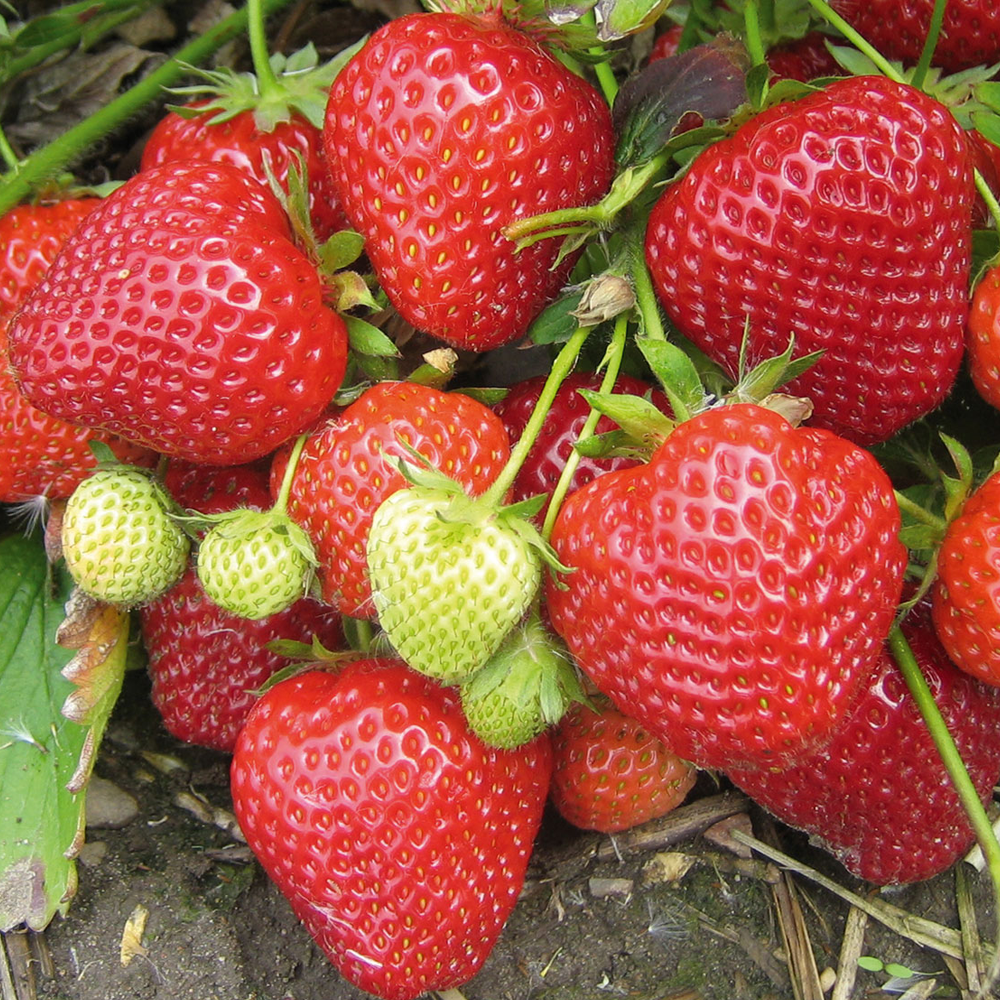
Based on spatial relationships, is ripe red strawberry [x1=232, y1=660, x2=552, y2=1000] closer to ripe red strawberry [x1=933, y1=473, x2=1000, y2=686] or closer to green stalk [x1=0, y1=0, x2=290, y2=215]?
ripe red strawberry [x1=933, y1=473, x2=1000, y2=686]

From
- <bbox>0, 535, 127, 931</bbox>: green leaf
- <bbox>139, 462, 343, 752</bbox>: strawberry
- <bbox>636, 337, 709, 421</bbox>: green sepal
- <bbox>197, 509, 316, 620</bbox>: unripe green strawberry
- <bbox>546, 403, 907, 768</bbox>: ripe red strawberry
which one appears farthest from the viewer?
<bbox>139, 462, 343, 752</bbox>: strawberry

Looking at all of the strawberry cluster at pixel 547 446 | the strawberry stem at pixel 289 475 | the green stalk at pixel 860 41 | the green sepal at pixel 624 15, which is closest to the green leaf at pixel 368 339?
the strawberry cluster at pixel 547 446

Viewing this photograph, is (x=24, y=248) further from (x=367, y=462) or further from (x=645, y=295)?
(x=645, y=295)

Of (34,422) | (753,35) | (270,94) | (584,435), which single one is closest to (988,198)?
(753,35)

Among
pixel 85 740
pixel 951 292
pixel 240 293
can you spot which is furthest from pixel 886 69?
pixel 85 740

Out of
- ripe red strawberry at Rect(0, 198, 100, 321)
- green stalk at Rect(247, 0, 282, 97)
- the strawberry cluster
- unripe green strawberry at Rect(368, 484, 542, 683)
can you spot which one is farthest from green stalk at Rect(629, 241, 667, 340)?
ripe red strawberry at Rect(0, 198, 100, 321)
